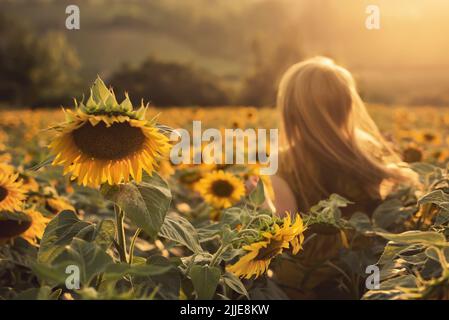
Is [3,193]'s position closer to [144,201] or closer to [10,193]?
[10,193]

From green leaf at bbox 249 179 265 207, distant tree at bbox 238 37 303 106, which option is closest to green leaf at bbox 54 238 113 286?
green leaf at bbox 249 179 265 207

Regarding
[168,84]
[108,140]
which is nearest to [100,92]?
[108,140]

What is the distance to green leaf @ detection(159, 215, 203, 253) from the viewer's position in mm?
1213

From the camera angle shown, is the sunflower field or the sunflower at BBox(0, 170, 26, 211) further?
the sunflower at BBox(0, 170, 26, 211)

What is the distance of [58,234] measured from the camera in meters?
1.18

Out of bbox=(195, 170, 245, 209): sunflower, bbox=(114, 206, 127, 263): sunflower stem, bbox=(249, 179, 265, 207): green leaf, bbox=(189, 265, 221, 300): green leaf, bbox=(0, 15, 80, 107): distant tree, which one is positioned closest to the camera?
bbox=(189, 265, 221, 300): green leaf

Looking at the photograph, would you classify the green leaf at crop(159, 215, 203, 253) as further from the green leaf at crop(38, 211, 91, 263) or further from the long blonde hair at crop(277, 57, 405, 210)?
the long blonde hair at crop(277, 57, 405, 210)

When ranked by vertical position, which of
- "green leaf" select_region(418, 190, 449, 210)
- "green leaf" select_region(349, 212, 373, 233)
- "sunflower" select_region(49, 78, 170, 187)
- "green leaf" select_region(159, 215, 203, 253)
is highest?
"sunflower" select_region(49, 78, 170, 187)

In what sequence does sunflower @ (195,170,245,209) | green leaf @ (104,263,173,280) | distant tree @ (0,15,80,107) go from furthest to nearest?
distant tree @ (0,15,80,107) < sunflower @ (195,170,245,209) < green leaf @ (104,263,173,280)

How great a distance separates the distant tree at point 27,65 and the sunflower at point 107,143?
30.7 metres

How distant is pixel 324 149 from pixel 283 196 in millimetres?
257

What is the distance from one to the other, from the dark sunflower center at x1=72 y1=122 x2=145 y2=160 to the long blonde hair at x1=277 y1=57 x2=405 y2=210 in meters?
1.38

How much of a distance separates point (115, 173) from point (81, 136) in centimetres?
10
